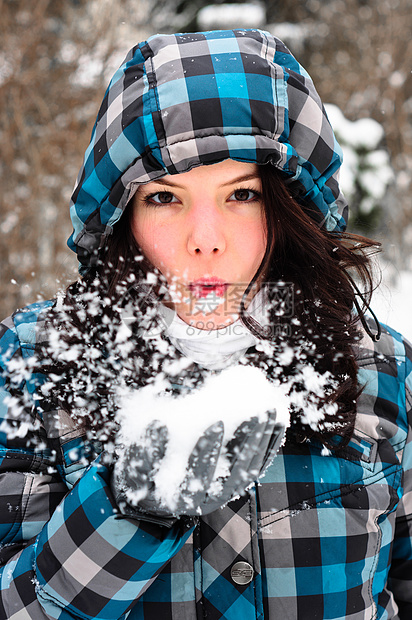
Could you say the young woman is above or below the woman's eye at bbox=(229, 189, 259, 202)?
below

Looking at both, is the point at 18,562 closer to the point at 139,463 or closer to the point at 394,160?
the point at 139,463

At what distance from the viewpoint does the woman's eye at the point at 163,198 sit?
1341mm

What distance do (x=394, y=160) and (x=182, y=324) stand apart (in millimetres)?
7877

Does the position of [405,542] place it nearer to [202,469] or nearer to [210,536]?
[210,536]

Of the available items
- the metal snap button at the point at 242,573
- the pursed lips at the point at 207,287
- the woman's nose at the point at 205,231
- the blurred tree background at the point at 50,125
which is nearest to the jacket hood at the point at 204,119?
the woman's nose at the point at 205,231

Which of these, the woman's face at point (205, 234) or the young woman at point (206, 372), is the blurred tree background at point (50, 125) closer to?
the young woman at point (206, 372)

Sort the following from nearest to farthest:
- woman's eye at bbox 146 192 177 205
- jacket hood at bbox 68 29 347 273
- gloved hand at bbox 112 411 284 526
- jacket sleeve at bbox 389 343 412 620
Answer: gloved hand at bbox 112 411 284 526 → jacket hood at bbox 68 29 347 273 → woman's eye at bbox 146 192 177 205 → jacket sleeve at bbox 389 343 412 620

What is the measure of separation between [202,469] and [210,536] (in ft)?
1.27

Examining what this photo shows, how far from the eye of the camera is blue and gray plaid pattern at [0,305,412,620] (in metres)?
1.10

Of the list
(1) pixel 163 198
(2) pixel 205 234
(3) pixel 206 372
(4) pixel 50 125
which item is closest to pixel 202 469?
(3) pixel 206 372

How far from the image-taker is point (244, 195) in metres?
1.36

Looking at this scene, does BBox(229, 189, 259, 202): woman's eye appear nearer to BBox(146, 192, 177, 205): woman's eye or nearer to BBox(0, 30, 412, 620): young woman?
BBox(0, 30, 412, 620): young woman

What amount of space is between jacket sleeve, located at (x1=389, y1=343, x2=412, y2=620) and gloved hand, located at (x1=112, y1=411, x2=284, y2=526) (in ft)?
2.29

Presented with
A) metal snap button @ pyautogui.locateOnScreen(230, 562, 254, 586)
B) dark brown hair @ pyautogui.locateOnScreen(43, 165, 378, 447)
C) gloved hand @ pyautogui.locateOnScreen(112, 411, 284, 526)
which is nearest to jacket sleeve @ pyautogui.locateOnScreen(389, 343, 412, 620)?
dark brown hair @ pyautogui.locateOnScreen(43, 165, 378, 447)
